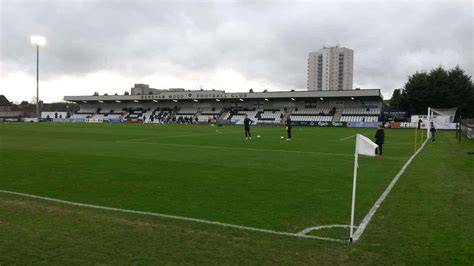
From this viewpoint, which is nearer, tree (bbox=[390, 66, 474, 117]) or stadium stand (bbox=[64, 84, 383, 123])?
tree (bbox=[390, 66, 474, 117])

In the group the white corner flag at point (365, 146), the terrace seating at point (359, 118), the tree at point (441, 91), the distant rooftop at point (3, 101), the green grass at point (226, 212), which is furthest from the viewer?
the distant rooftop at point (3, 101)

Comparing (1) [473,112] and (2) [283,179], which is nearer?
(2) [283,179]

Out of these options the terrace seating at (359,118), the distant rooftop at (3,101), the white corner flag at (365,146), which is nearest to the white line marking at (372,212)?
the white corner flag at (365,146)

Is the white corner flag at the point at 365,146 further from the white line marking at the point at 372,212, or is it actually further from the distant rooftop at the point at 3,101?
the distant rooftop at the point at 3,101

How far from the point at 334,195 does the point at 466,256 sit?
162 inches

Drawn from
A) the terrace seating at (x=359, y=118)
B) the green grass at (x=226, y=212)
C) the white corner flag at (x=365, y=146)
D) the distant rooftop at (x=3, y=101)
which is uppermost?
the distant rooftop at (x=3, y=101)

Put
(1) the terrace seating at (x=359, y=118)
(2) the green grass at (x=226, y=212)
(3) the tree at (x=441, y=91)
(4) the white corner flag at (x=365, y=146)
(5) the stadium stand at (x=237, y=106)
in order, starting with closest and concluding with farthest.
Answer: (2) the green grass at (x=226, y=212), (4) the white corner flag at (x=365, y=146), (3) the tree at (x=441, y=91), (1) the terrace seating at (x=359, y=118), (5) the stadium stand at (x=237, y=106)

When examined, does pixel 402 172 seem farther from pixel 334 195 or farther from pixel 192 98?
pixel 192 98

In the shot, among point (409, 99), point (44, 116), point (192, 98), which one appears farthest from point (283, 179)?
point (44, 116)

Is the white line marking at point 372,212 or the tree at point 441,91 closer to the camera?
the white line marking at point 372,212

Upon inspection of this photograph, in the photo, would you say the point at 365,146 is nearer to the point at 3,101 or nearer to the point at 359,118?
the point at 359,118

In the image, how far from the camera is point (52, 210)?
25.1ft

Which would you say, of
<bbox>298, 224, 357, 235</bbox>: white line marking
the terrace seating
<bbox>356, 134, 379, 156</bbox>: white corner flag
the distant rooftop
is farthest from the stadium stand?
<bbox>356, 134, 379, 156</bbox>: white corner flag

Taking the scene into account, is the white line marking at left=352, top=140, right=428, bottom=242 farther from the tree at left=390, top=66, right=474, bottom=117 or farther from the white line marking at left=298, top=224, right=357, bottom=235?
the tree at left=390, top=66, right=474, bottom=117
